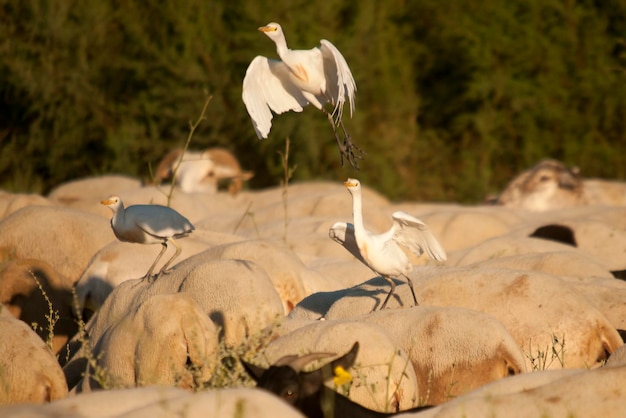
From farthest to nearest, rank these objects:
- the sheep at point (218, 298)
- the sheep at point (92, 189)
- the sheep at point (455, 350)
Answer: the sheep at point (92, 189) < the sheep at point (218, 298) < the sheep at point (455, 350)

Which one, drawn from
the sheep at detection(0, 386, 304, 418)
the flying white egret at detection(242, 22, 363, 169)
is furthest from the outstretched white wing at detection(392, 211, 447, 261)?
the sheep at detection(0, 386, 304, 418)

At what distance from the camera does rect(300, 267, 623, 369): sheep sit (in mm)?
6848

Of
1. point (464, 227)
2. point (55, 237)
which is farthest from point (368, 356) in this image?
point (464, 227)

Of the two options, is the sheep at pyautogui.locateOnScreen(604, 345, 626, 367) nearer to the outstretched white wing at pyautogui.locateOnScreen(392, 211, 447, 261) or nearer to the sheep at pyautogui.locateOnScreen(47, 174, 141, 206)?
the outstretched white wing at pyautogui.locateOnScreen(392, 211, 447, 261)

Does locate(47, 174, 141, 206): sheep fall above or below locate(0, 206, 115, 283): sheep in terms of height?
below

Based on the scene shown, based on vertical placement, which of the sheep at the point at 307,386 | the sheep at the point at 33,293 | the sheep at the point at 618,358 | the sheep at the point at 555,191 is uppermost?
the sheep at the point at 307,386

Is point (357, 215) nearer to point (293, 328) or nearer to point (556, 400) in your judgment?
point (293, 328)

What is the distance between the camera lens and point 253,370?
17.0 feet

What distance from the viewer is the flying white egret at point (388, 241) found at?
7.00 metres

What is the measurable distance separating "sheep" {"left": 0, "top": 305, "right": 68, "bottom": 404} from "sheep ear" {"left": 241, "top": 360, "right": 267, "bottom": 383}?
3.91 ft

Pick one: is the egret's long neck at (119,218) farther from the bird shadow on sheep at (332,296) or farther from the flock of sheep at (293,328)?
the bird shadow on sheep at (332,296)

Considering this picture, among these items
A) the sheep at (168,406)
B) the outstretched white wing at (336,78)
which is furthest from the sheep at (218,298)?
the sheep at (168,406)

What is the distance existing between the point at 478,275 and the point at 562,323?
61cm

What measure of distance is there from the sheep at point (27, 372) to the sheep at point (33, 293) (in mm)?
2013
